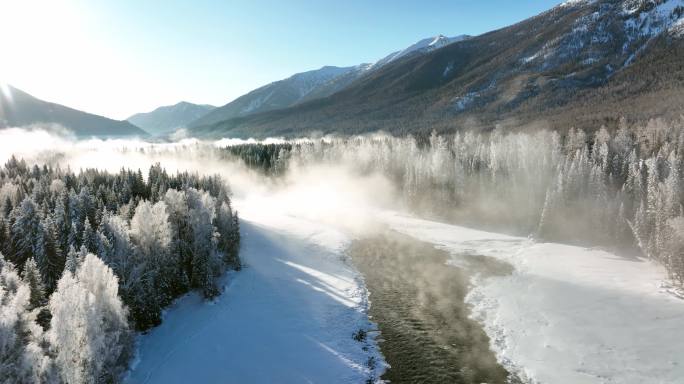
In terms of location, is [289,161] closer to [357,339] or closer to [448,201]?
[448,201]

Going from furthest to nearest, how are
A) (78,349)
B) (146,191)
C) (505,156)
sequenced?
1. (505,156)
2. (146,191)
3. (78,349)

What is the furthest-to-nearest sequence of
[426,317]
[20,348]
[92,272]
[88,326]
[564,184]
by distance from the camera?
[564,184] < [426,317] < [92,272] < [88,326] < [20,348]

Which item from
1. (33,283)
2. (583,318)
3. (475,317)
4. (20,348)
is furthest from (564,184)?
(20,348)

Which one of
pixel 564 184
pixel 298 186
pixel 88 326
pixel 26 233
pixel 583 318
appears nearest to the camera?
pixel 88 326

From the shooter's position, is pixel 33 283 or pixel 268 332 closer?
pixel 33 283

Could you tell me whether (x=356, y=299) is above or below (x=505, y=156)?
below

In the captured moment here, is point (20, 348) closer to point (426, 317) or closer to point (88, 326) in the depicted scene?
point (88, 326)

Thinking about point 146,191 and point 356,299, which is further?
point 146,191

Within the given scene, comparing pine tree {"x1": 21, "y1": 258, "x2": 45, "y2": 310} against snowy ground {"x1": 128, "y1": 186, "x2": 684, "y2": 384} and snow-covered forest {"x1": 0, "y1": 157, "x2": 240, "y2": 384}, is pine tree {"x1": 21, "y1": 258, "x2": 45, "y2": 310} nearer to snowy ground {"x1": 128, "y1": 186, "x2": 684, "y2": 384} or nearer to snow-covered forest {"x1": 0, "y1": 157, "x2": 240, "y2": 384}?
snow-covered forest {"x1": 0, "y1": 157, "x2": 240, "y2": 384}

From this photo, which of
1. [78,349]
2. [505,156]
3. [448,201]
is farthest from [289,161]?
[78,349]
